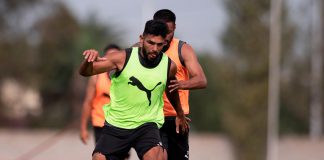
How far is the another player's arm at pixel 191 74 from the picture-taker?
8.80m

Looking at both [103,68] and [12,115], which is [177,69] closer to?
[103,68]

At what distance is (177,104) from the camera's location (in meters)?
9.26

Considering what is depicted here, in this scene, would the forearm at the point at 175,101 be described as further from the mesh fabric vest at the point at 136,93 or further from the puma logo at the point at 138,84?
the puma logo at the point at 138,84

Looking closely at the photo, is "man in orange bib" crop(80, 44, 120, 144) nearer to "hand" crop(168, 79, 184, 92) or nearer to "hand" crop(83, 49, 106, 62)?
"hand" crop(168, 79, 184, 92)

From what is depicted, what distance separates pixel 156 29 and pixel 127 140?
119 cm

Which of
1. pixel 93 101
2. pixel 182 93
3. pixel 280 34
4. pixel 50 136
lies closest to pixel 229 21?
pixel 280 34

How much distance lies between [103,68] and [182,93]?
5.61ft

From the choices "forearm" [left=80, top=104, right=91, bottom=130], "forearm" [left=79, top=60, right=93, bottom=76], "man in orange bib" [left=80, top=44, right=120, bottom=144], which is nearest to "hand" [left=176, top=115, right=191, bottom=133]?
"forearm" [left=79, top=60, right=93, bottom=76]

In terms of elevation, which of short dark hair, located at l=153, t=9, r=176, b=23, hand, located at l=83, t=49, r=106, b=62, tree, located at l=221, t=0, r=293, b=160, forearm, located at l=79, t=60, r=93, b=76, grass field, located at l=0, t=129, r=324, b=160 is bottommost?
grass field, located at l=0, t=129, r=324, b=160

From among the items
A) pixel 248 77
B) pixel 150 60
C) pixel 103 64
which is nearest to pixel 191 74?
pixel 150 60

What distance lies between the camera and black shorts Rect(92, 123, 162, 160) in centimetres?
884

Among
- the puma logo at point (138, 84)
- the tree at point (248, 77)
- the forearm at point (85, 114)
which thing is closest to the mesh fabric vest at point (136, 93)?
the puma logo at point (138, 84)

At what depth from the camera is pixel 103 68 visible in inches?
334

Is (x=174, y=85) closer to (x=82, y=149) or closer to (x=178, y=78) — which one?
(x=178, y=78)
